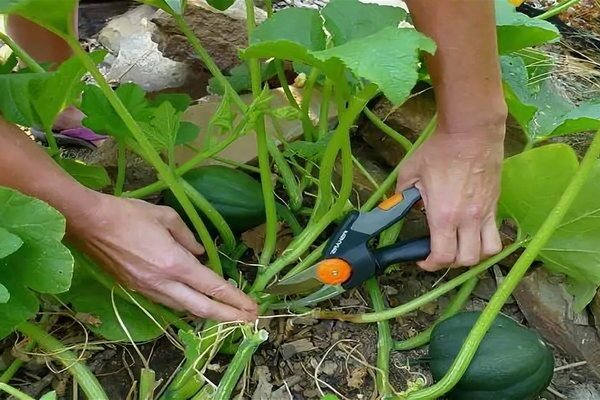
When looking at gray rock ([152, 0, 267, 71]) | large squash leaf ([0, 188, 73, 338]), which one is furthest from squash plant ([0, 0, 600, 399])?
gray rock ([152, 0, 267, 71])

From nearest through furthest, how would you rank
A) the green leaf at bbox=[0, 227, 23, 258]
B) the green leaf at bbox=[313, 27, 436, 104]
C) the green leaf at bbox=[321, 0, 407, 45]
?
1. the green leaf at bbox=[313, 27, 436, 104]
2. the green leaf at bbox=[0, 227, 23, 258]
3. the green leaf at bbox=[321, 0, 407, 45]

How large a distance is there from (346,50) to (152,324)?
0.51m

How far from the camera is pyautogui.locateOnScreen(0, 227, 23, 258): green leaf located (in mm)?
917

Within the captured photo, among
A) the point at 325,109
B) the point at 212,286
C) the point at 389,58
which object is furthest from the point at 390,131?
the point at 389,58

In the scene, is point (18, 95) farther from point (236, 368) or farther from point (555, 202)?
point (555, 202)

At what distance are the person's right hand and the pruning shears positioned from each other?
0.33ft

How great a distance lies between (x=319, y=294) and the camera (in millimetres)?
1161

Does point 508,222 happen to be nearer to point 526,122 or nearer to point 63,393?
point 526,122

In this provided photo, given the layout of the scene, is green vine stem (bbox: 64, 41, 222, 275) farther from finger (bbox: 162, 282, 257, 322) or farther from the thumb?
the thumb

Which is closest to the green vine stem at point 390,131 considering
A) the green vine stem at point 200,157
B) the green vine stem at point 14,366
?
the green vine stem at point 200,157

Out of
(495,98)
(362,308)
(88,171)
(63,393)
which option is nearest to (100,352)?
(63,393)

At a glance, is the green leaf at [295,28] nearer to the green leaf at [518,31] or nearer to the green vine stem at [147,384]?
the green leaf at [518,31]

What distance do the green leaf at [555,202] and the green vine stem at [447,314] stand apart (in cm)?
12

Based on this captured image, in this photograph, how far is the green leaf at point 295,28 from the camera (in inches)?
41.1
